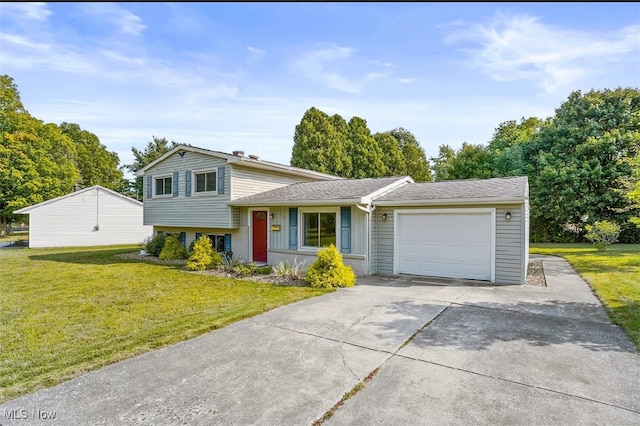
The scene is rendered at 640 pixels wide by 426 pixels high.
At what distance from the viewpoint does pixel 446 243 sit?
31.6ft

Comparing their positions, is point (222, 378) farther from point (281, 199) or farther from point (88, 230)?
point (88, 230)

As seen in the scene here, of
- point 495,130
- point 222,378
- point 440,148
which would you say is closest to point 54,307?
point 222,378

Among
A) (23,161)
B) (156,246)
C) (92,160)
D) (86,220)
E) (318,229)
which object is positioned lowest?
(156,246)

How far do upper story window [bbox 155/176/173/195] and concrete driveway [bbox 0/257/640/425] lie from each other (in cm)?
1053

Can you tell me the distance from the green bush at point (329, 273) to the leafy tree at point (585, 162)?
16.4 metres

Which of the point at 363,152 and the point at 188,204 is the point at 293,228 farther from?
the point at 363,152

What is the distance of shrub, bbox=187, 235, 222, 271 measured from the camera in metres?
11.5

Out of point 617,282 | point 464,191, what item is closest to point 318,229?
point 464,191

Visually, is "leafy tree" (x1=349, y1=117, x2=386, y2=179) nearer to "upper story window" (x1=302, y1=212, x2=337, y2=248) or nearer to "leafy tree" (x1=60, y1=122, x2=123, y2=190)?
"upper story window" (x1=302, y1=212, x2=337, y2=248)

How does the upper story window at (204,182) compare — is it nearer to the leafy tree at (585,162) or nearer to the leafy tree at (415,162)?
the leafy tree at (585,162)

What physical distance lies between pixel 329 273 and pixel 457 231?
3.86 metres

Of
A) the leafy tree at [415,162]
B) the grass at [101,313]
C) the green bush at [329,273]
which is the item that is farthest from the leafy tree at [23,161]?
the leafy tree at [415,162]

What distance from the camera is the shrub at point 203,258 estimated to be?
11.5 m
